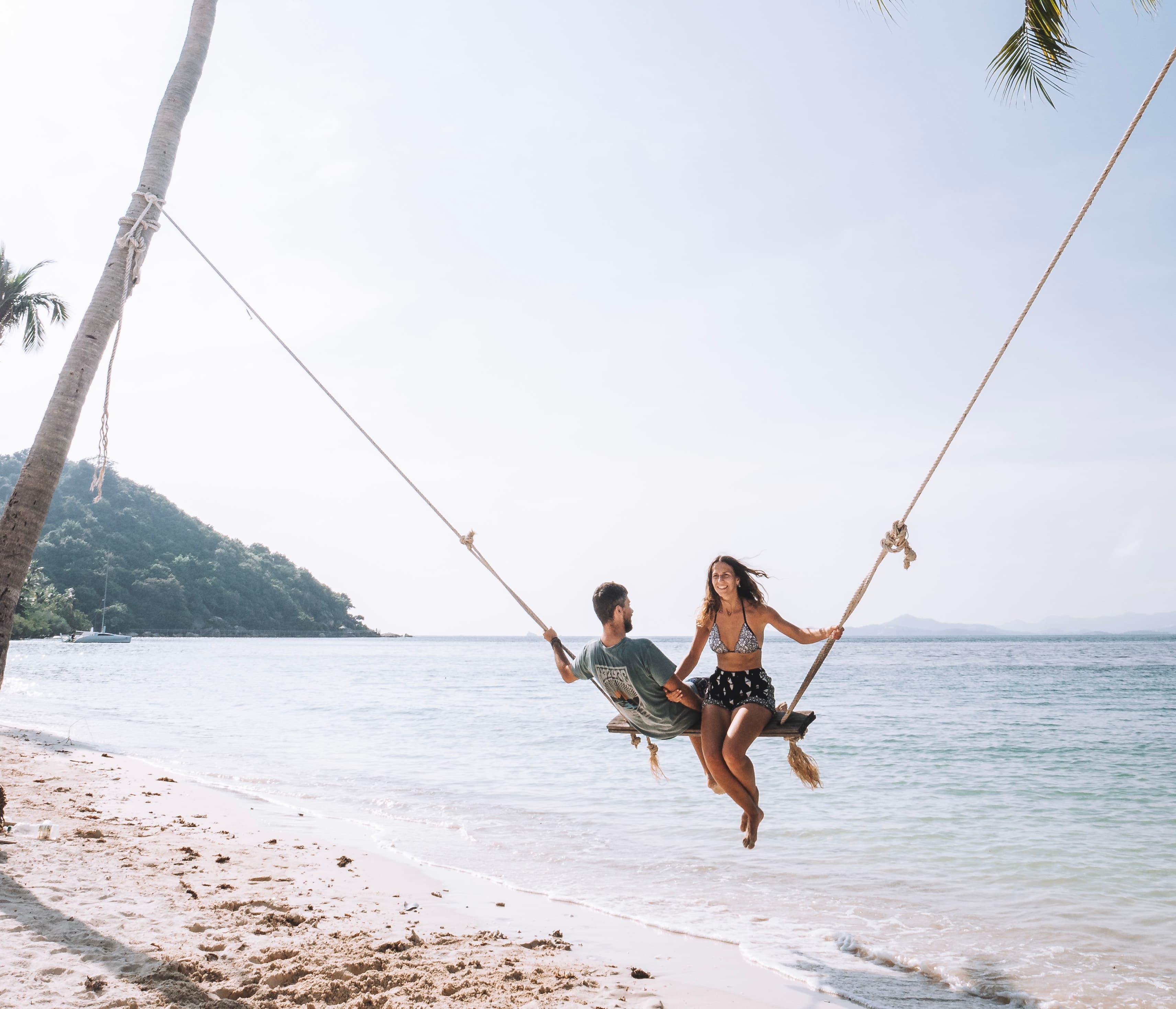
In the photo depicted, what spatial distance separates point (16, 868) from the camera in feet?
13.1

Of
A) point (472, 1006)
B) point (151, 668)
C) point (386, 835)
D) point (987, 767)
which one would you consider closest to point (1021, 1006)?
point (472, 1006)

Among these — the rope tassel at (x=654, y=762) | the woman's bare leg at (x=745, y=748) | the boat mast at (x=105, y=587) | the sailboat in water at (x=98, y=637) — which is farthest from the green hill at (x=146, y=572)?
the woman's bare leg at (x=745, y=748)

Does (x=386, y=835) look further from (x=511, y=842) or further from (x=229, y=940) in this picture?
(x=229, y=940)

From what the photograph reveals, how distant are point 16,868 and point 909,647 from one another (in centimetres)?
7128

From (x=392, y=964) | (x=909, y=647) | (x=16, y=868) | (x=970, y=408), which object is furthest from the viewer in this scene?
(x=909, y=647)

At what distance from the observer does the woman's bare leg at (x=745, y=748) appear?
3658 millimetres

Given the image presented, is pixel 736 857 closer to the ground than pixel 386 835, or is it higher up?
higher up

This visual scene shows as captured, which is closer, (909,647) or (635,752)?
(635,752)

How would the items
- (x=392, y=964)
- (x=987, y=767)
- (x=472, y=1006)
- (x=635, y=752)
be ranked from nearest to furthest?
(x=472, y=1006) → (x=392, y=964) → (x=987, y=767) → (x=635, y=752)

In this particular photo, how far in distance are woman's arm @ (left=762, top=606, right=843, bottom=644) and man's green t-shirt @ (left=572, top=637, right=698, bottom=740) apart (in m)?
0.53

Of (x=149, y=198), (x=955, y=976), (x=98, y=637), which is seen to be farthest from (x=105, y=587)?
(x=955, y=976)

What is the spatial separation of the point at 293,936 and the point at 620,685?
1811mm

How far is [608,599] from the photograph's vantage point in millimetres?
3836

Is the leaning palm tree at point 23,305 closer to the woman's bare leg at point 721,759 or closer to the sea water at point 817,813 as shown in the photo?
the sea water at point 817,813
